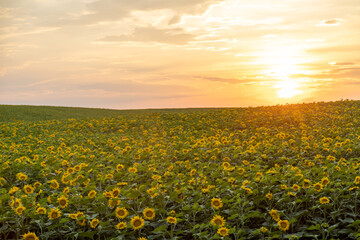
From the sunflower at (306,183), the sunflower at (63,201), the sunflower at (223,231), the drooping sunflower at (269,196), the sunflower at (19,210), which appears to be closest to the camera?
the sunflower at (223,231)

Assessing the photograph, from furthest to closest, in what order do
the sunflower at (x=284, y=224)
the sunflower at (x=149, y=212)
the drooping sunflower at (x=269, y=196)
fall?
the drooping sunflower at (x=269, y=196), the sunflower at (x=149, y=212), the sunflower at (x=284, y=224)

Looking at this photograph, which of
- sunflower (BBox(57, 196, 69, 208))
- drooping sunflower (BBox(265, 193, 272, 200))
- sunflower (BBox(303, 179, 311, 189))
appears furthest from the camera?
sunflower (BBox(303, 179, 311, 189))

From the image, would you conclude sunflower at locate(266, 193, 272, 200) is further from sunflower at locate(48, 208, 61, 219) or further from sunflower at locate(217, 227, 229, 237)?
sunflower at locate(48, 208, 61, 219)

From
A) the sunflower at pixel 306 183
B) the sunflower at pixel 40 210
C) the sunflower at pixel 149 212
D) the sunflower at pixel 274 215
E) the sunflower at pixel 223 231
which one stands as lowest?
the sunflower at pixel 223 231

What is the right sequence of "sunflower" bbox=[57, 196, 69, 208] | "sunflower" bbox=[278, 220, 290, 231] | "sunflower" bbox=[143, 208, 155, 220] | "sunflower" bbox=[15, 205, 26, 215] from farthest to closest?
"sunflower" bbox=[57, 196, 69, 208] < "sunflower" bbox=[143, 208, 155, 220] < "sunflower" bbox=[15, 205, 26, 215] < "sunflower" bbox=[278, 220, 290, 231]

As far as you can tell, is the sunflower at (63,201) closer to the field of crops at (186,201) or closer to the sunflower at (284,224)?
the field of crops at (186,201)

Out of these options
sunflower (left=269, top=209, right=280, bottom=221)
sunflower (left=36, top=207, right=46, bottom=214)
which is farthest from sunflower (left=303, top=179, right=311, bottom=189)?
sunflower (left=36, top=207, right=46, bottom=214)

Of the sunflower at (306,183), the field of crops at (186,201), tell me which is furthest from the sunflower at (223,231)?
the sunflower at (306,183)

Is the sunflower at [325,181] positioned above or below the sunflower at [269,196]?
above

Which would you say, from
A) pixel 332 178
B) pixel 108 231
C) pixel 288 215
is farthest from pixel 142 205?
pixel 332 178

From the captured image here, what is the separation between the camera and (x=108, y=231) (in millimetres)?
5488

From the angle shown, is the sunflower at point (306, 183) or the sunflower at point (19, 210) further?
the sunflower at point (306, 183)

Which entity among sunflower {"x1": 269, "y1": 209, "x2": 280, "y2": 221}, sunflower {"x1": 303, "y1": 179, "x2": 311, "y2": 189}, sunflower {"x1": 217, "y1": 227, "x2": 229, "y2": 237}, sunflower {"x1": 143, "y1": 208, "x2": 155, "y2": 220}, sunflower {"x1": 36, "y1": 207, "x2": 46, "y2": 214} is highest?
sunflower {"x1": 303, "y1": 179, "x2": 311, "y2": 189}

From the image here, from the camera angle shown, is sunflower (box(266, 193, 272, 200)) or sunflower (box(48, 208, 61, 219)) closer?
sunflower (box(48, 208, 61, 219))
